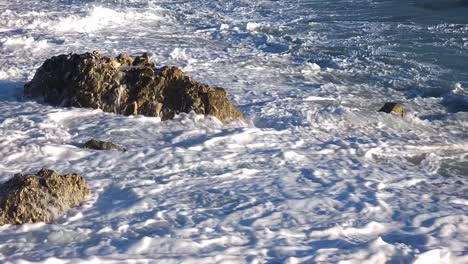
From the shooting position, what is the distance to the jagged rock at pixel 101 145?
647 cm

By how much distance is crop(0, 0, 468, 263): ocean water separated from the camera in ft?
14.4

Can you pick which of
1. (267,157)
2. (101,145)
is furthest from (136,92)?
(267,157)

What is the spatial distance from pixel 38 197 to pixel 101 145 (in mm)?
1840

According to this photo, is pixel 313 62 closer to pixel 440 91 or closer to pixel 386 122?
pixel 440 91

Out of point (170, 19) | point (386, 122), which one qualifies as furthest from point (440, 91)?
point (170, 19)

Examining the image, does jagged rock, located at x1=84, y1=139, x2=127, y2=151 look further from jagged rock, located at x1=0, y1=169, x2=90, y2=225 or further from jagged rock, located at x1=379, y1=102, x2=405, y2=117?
jagged rock, located at x1=379, y1=102, x2=405, y2=117

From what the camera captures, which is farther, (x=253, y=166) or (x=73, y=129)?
(x=73, y=129)

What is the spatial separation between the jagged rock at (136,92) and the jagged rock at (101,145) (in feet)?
4.05

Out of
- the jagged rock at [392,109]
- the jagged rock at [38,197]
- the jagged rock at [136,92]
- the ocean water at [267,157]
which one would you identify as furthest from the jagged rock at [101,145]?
the jagged rock at [392,109]

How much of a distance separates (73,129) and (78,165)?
1.28m

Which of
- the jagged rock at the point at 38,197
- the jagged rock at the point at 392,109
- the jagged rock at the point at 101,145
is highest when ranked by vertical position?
the jagged rock at the point at 38,197

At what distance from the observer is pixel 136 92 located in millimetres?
7844

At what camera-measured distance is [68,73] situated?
807 centimetres

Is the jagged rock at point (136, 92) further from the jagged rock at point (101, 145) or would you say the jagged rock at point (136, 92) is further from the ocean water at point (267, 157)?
the jagged rock at point (101, 145)
